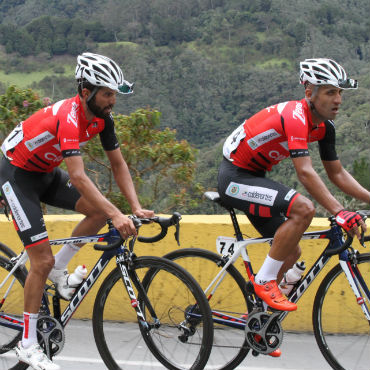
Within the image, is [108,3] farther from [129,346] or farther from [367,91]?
[129,346]

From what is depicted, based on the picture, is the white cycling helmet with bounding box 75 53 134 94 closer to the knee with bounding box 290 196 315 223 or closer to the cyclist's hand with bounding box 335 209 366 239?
the knee with bounding box 290 196 315 223

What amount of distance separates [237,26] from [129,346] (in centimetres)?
9632

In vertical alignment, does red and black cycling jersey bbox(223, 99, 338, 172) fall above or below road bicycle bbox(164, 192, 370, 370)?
above

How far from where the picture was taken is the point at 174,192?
8047 mm

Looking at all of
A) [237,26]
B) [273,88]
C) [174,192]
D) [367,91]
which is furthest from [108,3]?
[174,192]

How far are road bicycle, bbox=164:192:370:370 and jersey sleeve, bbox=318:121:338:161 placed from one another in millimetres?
520

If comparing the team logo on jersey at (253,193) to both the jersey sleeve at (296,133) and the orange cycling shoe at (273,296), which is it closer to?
the jersey sleeve at (296,133)

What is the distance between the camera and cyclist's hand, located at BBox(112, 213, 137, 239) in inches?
131

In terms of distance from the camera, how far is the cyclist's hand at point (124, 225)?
3.34m

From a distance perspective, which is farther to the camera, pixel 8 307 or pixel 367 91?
pixel 367 91

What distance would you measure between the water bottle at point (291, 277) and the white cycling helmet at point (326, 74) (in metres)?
1.18

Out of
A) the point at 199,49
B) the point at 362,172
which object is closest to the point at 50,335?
the point at 362,172

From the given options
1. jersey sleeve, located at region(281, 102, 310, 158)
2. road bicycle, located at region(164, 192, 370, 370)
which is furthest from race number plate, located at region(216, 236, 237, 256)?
jersey sleeve, located at region(281, 102, 310, 158)

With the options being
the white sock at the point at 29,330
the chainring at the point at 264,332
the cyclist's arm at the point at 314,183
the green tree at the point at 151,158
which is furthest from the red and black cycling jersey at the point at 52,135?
the green tree at the point at 151,158
